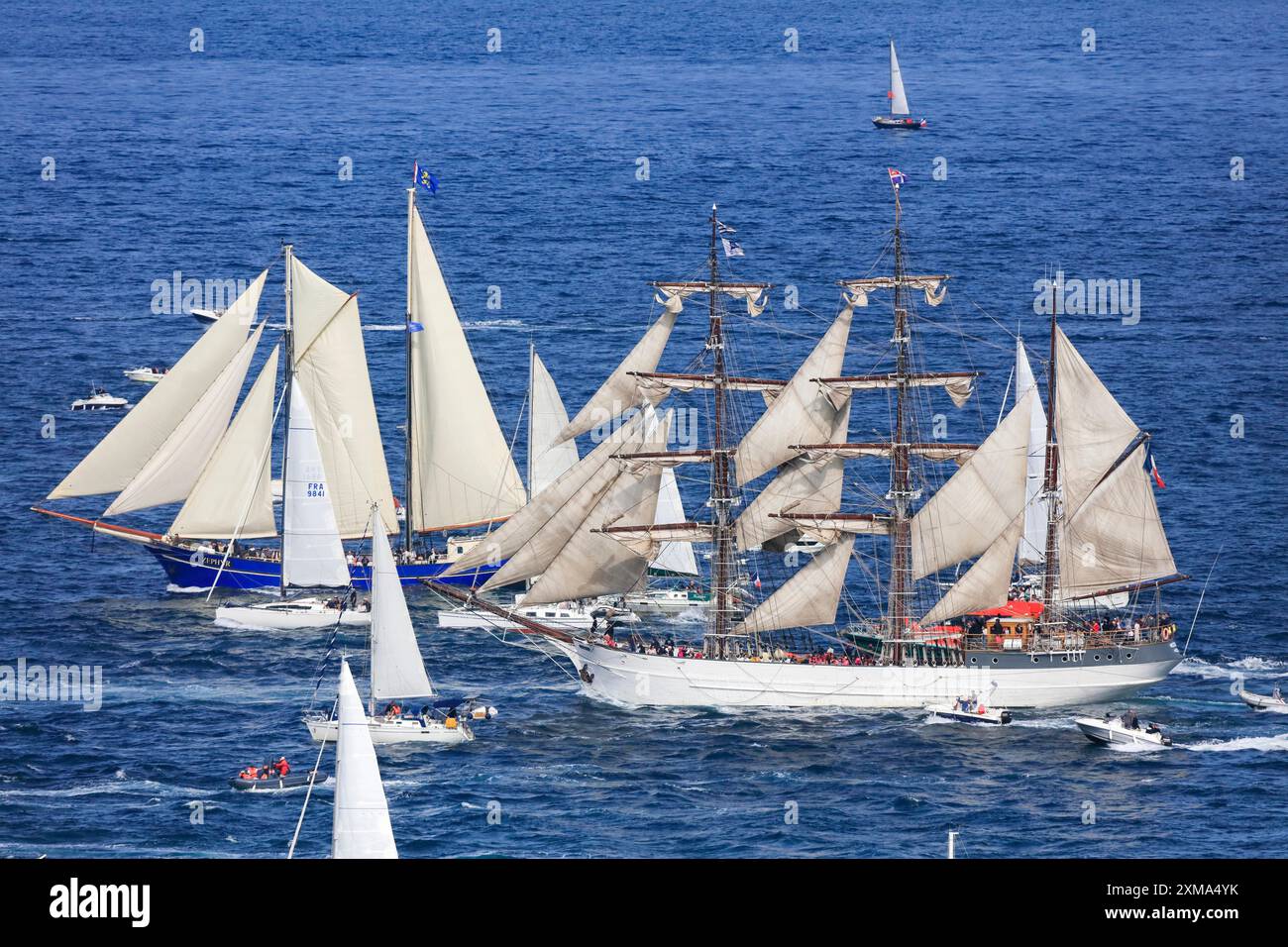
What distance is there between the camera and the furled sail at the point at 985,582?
336ft

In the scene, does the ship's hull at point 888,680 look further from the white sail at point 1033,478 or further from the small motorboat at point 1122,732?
the white sail at point 1033,478

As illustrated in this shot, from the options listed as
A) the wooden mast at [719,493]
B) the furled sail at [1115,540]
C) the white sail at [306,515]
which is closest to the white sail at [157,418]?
the white sail at [306,515]

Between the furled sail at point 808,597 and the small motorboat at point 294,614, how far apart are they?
72.1ft

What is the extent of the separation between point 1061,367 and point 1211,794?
75.5 ft

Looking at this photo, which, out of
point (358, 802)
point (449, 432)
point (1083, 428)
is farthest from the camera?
point (449, 432)

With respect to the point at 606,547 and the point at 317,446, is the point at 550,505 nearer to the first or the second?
the point at 606,547

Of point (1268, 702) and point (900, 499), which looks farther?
point (900, 499)

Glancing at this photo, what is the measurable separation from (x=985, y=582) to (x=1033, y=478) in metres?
11.1

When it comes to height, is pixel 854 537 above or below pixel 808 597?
above

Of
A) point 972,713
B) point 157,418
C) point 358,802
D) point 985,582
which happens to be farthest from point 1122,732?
point 157,418

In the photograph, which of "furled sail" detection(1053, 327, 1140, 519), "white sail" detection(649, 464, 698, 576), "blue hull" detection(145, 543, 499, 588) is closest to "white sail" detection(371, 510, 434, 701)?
"blue hull" detection(145, 543, 499, 588)

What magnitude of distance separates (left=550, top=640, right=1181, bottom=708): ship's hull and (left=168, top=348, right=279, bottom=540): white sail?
25.3m

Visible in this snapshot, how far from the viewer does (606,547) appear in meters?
105
